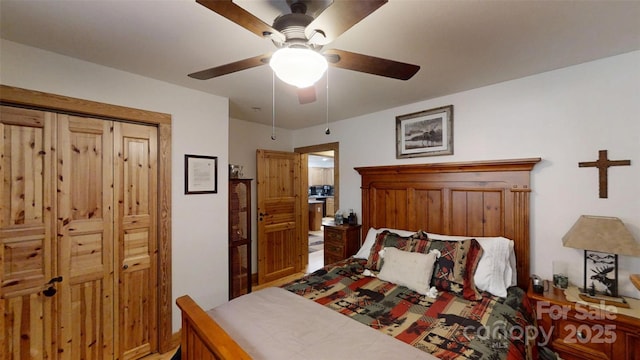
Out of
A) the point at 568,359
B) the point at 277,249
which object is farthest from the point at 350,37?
the point at 277,249

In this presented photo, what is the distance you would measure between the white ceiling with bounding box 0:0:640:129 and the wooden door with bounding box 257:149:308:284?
6.12 ft

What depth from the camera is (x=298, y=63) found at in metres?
1.12

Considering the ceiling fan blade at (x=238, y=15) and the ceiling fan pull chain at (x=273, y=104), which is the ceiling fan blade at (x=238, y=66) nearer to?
the ceiling fan blade at (x=238, y=15)

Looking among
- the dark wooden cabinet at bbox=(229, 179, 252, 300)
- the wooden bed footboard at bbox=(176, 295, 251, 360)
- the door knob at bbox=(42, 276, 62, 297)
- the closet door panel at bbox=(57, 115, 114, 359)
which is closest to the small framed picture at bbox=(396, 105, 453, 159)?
the dark wooden cabinet at bbox=(229, 179, 252, 300)

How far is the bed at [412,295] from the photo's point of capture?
1428mm

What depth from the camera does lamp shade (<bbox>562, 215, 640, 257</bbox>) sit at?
1793 mm

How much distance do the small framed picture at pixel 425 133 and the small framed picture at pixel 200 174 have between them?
7.18ft

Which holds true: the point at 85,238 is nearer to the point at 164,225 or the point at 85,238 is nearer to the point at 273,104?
the point at 164,225

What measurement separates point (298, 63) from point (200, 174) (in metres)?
1.99

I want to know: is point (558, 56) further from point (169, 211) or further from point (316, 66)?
point (169, 211)

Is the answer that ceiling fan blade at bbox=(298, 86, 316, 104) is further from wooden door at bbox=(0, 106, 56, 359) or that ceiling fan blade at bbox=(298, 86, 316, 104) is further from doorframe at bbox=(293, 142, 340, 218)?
doorframe at bbox=(293, 142, 340, 218)

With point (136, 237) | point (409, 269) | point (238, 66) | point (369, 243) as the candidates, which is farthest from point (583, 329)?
point (136, 237)

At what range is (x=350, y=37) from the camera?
5.57 feet

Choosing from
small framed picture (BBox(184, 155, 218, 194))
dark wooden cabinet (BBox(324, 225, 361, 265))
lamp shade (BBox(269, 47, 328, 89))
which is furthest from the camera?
dark wooden cabinet (BBox(324, 225, 361, 265))
